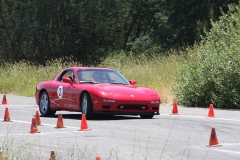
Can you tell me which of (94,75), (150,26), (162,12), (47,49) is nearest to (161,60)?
(94,75)

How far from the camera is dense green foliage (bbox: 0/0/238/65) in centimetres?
5766

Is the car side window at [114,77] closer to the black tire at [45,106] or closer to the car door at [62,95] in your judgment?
the car door at [62,95]

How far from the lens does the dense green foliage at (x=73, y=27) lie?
57656 millimetres

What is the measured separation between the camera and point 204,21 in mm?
43844

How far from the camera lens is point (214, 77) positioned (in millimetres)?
23812

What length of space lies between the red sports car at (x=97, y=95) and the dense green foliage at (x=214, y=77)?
5229mm

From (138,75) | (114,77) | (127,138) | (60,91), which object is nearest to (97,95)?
(114,77)

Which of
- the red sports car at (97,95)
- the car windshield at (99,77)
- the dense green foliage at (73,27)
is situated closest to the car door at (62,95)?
the red sports car at (97,95)

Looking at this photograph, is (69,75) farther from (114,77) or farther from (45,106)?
(114,77)

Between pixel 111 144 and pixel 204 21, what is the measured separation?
3194 centimetres

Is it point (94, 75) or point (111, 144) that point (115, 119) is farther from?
point (111, 144)

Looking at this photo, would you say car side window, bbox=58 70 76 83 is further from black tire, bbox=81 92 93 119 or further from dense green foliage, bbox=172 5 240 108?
dense green foliage, bbox=172 5 240 108

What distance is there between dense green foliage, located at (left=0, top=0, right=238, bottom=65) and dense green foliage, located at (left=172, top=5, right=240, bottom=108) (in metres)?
27.4

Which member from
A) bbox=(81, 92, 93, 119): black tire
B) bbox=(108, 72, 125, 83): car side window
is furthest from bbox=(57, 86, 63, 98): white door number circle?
bbox=(108, 72, 125, 83): car side window
